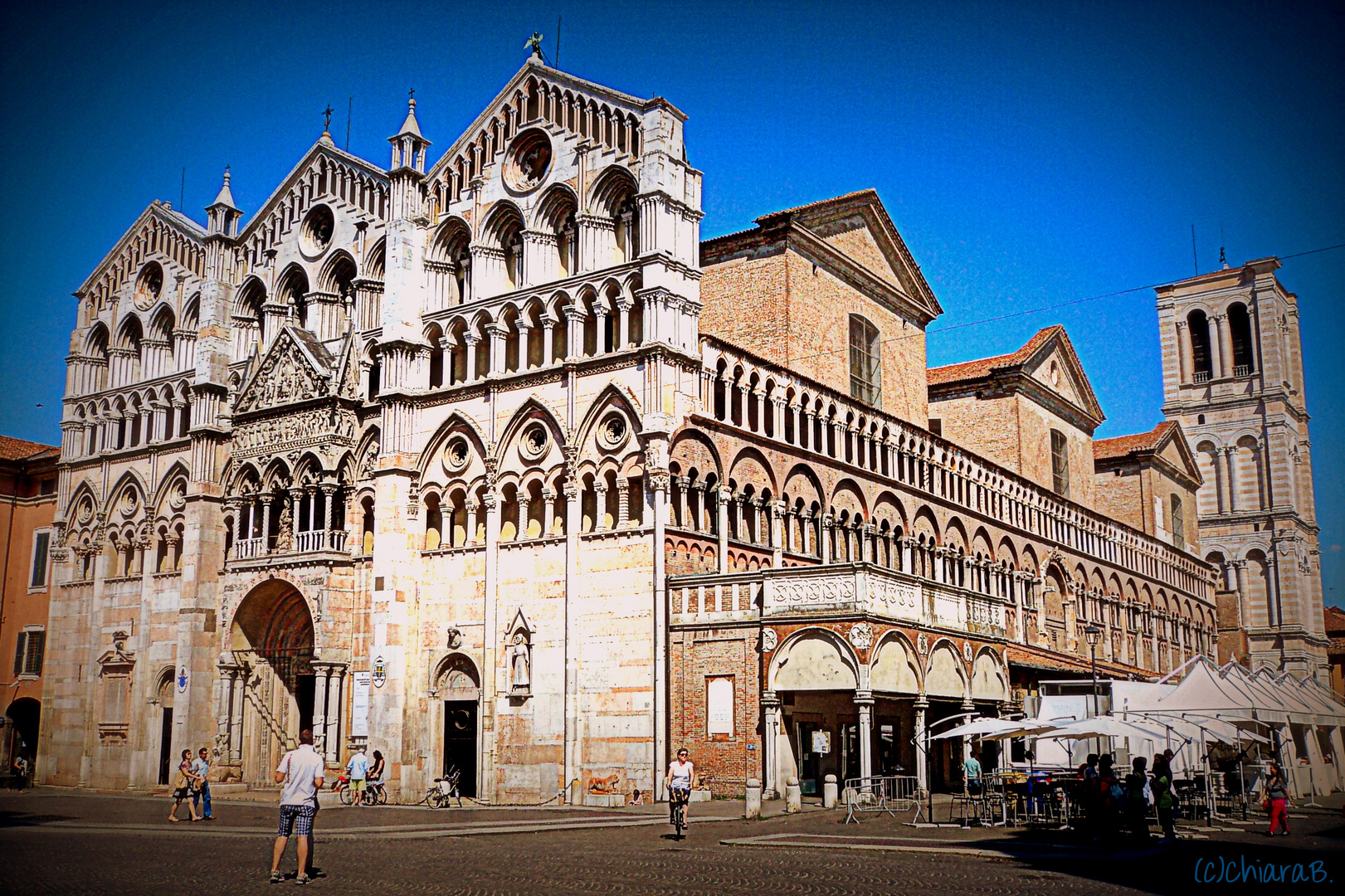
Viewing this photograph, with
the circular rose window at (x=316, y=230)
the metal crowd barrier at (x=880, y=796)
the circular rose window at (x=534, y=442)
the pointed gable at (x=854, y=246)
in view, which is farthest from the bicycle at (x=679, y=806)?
the circular rose window at (x=316, y=230)

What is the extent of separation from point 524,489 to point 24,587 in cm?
2617

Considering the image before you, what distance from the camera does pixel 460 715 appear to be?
33469mm

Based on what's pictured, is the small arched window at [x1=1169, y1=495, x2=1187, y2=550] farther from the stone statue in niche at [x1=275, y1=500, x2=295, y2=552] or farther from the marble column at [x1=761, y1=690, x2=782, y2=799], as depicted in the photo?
the stone statue in niche at [x1=275, y1=500, x2=295, y2=552]

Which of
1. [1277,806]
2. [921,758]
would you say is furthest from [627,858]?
[1277,806]

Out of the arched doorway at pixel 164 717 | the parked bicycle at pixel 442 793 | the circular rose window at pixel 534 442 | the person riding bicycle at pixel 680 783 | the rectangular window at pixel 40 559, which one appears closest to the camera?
the person riding bicycle at pixel 680 783

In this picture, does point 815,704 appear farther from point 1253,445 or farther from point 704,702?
point 1253,445

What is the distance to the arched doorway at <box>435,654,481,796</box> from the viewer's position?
33094 millimetres

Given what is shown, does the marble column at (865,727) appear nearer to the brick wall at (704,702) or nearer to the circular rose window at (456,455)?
the brick wall at (704,702)

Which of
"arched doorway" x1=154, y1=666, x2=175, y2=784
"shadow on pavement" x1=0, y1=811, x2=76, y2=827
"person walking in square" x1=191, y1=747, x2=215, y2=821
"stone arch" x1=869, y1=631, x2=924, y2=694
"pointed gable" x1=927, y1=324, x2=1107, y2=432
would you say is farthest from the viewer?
"pointed gable" x1=927, y1=324, x2=1107, y2=432

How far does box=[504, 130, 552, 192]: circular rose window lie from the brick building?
2398 cm

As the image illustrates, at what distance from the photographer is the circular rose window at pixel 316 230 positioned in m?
40.7

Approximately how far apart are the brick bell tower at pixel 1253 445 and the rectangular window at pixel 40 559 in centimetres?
6197

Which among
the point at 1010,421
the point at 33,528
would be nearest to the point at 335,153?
the point at 33,528

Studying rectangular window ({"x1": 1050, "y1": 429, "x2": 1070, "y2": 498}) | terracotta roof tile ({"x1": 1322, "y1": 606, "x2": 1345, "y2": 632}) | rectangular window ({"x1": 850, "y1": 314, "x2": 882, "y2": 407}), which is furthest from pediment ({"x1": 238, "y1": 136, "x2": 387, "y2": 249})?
terracotta roof tile ({"x1": 1322, "y1": 606, "x2": 1345, "y2": 632})
